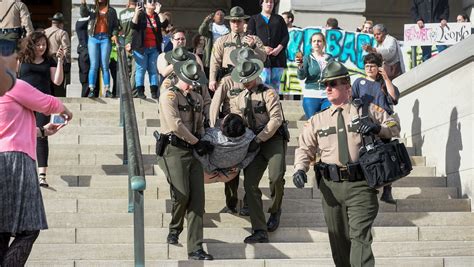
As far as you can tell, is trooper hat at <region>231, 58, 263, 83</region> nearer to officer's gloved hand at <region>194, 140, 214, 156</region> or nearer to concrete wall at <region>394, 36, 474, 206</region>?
officer's gloved hand at <region>194, 140, 214, 156</region>

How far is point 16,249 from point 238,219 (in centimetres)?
381

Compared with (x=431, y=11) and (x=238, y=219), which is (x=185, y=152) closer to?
(x=238, y=219)

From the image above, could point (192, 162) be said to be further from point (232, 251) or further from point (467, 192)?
point (467, 192)

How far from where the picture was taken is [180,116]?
408 inches

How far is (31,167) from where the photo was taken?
7637 millimetres

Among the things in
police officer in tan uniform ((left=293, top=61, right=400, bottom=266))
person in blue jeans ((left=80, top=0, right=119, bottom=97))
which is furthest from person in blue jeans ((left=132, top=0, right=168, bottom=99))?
police officer in tan uniform ((left=293, top=61, right=400, bottom=266))

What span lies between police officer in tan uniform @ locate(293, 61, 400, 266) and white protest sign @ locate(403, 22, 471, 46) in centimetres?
794

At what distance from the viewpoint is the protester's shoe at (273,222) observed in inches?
420

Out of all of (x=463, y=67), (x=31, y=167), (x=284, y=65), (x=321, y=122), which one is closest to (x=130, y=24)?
(x=284, y=65)

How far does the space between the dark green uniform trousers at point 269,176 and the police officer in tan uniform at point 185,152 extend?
1.81 feet

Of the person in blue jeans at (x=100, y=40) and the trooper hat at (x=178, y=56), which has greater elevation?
the trooper hat at (x=178, y=56)

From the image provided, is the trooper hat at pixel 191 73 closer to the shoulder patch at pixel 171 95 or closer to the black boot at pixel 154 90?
the shoulder patch at pixel 171 95

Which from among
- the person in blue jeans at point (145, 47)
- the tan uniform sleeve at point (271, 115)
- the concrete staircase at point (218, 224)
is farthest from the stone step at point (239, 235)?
the person in blue jeans at point (145, 47)

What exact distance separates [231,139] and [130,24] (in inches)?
226
